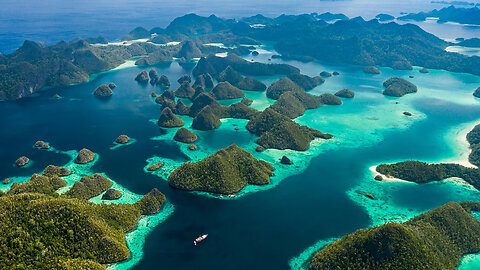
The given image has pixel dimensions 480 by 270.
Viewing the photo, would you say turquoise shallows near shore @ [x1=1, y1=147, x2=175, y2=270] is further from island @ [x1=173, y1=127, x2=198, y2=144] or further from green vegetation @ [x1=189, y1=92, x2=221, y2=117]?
green vegetation @ [x1=189, y1=92, x2=221, y2=117]

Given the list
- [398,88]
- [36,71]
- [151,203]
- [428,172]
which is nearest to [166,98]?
[36,71]

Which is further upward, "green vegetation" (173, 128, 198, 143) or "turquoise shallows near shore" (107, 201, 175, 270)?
"green vegetation" (173, 128, 198, 143)

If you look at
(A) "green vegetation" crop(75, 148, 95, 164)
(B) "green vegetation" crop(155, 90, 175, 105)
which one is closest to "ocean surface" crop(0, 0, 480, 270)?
(A) "green vegetation" crop(75, 148, 95, 164)

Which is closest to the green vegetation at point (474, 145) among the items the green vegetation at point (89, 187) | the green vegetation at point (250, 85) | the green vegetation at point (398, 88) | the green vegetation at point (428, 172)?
the green vegetation at point (428, 172)

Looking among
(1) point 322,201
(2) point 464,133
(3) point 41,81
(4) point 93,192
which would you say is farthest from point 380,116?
(3) point 41,81

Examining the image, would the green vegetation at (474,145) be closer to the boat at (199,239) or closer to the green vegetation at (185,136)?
the boat at (199,239)

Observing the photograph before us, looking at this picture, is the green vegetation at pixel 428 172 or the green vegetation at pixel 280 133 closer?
the green vegetation at pixel 428 172

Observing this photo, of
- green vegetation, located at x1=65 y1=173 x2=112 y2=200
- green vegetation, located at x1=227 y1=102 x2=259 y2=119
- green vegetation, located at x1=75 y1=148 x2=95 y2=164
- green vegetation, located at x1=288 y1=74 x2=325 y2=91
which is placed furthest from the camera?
green vegetation, located at x1=288 y1=74 x2=325 y2=91
